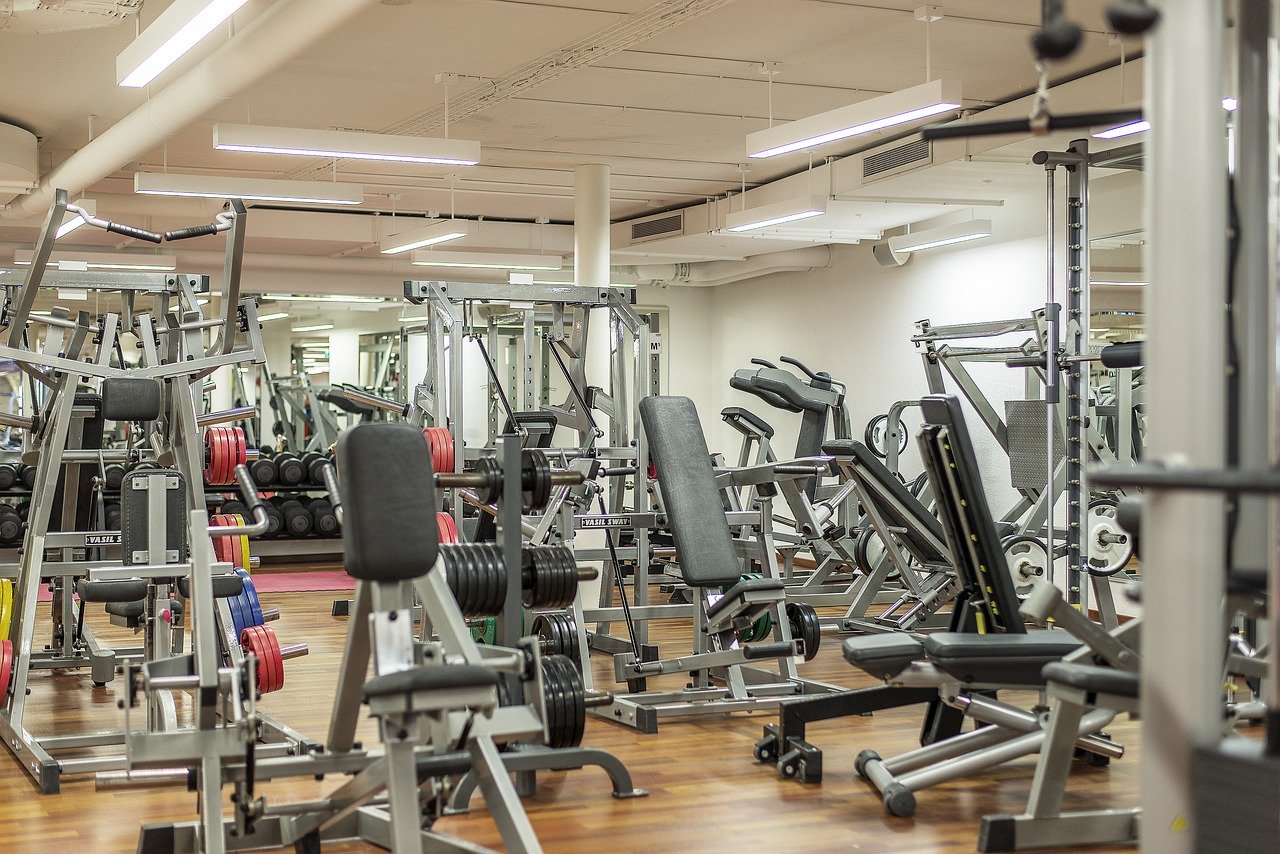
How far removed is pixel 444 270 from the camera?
1262 centimetres

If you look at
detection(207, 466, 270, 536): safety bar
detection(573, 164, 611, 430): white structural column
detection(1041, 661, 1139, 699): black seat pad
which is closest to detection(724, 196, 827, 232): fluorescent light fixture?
detection(573, 164, 611, 430): white structural column

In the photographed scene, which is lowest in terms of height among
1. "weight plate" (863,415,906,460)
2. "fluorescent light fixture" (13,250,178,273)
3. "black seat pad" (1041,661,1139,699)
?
"black seat pad" (1041,661,1139,699)

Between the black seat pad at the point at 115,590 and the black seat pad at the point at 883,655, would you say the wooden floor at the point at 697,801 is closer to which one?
the black seat pad at the point at 883,655

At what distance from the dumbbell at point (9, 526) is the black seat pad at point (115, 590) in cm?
542

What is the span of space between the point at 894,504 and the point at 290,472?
5619mm

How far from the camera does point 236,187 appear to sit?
7.80 metres

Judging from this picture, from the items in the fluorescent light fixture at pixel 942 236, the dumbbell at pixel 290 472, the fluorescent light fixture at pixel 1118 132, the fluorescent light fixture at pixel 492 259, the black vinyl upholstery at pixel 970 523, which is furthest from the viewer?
the dumbbell at pixel 290 472

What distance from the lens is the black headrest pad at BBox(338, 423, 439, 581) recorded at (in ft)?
9.20

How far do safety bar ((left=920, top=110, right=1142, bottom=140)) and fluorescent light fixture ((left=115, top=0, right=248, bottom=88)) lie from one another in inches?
148

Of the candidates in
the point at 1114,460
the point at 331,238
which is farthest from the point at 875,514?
the point at 331,238

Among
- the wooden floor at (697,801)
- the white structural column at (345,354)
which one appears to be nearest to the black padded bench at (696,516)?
the wooden floor at (697,801)

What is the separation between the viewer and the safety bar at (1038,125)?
1687 mm

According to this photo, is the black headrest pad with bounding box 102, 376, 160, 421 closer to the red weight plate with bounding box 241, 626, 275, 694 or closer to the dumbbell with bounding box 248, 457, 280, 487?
the red weight plate with bounding box 241, 626, 275, 694

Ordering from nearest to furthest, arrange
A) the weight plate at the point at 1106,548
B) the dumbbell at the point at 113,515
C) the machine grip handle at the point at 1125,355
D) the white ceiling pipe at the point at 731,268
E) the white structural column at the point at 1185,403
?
the white structural column at the point at 1185,403 < the machine grip handle at the point at 1125,355 < the weight plate at the point at 1106,548 < the dumbbell at the point at 113,515 < the white ceiling pipe at the point at 731,268
